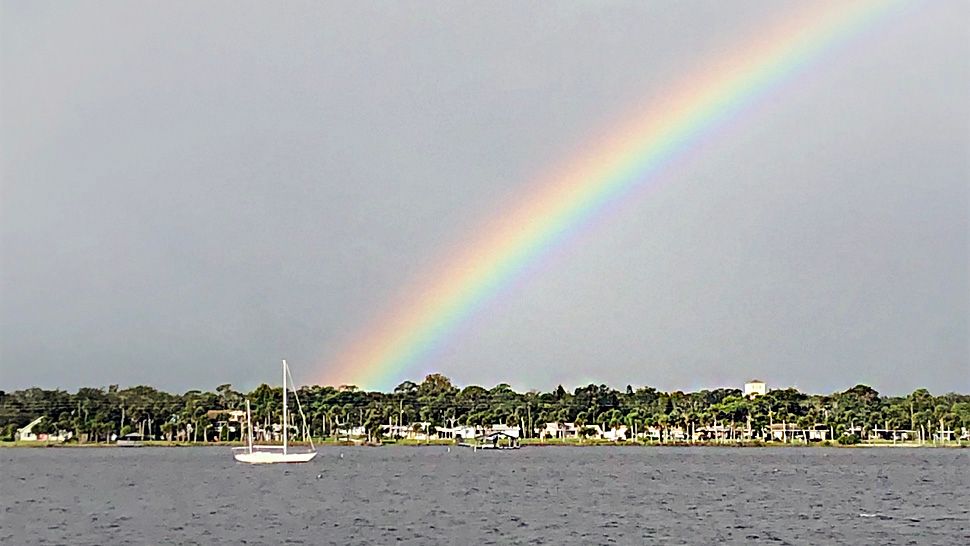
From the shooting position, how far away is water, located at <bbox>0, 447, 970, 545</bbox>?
57000mm

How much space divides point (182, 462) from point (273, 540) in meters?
98.6

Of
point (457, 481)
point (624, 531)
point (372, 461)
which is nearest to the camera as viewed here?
point (624, 531)

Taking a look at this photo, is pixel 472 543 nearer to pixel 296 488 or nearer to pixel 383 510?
pixel 383 510

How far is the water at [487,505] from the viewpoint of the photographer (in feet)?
187

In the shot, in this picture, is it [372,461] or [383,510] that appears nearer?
[383,510]

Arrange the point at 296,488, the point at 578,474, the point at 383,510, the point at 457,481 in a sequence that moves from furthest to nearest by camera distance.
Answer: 1. the point at 578,474
2. the point at 457,481
3. the point at 296,488
4. the point at 383,510

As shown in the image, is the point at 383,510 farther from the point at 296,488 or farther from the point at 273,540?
the point at 296,488

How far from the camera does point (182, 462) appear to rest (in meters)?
150

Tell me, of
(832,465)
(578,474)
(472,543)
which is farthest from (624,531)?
(832,465)

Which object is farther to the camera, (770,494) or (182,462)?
(182,462)

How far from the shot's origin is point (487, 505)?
2963 inches

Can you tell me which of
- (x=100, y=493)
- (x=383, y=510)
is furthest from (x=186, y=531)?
(x=100, y=493)

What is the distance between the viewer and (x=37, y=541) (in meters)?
56.4

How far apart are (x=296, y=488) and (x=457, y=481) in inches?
596
